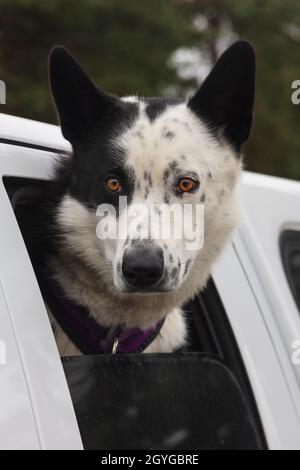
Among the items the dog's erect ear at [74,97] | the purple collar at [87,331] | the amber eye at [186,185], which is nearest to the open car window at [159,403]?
the purple collar at [87,331]

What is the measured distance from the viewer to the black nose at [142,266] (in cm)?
222

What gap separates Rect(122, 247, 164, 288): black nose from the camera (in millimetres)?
2219

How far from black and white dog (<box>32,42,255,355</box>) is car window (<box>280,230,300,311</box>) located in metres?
0.30

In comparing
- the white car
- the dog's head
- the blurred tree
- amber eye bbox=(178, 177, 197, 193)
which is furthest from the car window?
the blurred tree

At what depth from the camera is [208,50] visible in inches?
545

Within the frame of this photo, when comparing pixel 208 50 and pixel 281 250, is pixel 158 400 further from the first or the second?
pixel 208 50

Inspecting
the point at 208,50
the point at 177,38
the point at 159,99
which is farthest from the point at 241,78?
the point at 208,50

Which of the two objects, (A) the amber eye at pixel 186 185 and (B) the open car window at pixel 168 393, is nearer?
(B) the open car window at pixel 168 393

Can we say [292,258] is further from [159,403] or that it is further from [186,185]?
[159,403]

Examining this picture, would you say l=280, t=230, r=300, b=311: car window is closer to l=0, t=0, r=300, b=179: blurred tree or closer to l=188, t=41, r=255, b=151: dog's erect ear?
l=188, t=41, r=255, b=151: dog's erect ear

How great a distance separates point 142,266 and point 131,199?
0.88ft

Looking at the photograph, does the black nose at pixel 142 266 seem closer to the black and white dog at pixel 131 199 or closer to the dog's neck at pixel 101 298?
the black and white dog at pixel 131 199

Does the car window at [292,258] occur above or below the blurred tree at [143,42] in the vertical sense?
below

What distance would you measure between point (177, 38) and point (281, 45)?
2.42m
